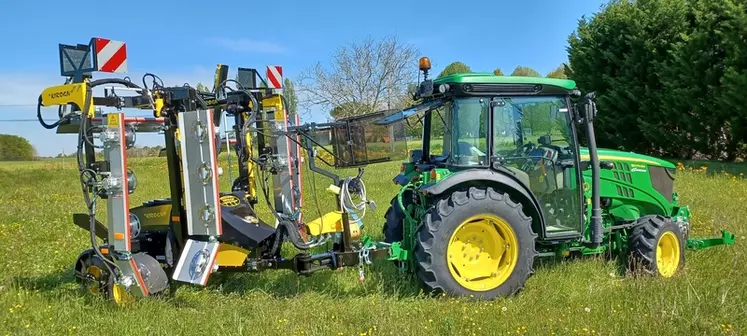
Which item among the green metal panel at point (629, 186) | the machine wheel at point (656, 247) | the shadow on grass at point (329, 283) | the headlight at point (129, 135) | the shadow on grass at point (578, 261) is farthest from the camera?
the green metal panel at point (629, 186)

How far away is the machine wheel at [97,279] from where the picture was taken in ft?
15.8

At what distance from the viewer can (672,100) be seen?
1647 cm

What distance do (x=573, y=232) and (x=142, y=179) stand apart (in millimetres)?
17142

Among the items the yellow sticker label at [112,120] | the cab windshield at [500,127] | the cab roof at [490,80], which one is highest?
the cab roof at [490,80]

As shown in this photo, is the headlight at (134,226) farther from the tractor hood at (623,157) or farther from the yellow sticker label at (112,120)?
the tractor hood at (623,157)

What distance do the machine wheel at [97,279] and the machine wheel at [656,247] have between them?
182 inches

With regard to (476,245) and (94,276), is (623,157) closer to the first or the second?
(476,245)

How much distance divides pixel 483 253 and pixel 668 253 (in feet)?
7.01

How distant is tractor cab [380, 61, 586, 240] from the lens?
201 inches

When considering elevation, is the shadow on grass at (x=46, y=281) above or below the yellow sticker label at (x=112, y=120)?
below

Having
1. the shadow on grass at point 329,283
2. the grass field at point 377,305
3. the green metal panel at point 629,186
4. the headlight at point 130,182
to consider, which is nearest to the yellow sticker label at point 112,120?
the headlight at point 130,182

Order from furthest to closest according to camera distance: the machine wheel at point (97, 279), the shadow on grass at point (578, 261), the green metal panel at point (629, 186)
Answer: the green metal panel at point (629, 186) < the shadow on grass at point (578, 261) < the machine wheel at point (97, 279)

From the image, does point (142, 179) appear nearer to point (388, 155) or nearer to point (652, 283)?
point (388, 155)

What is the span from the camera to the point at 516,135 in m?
5.34
